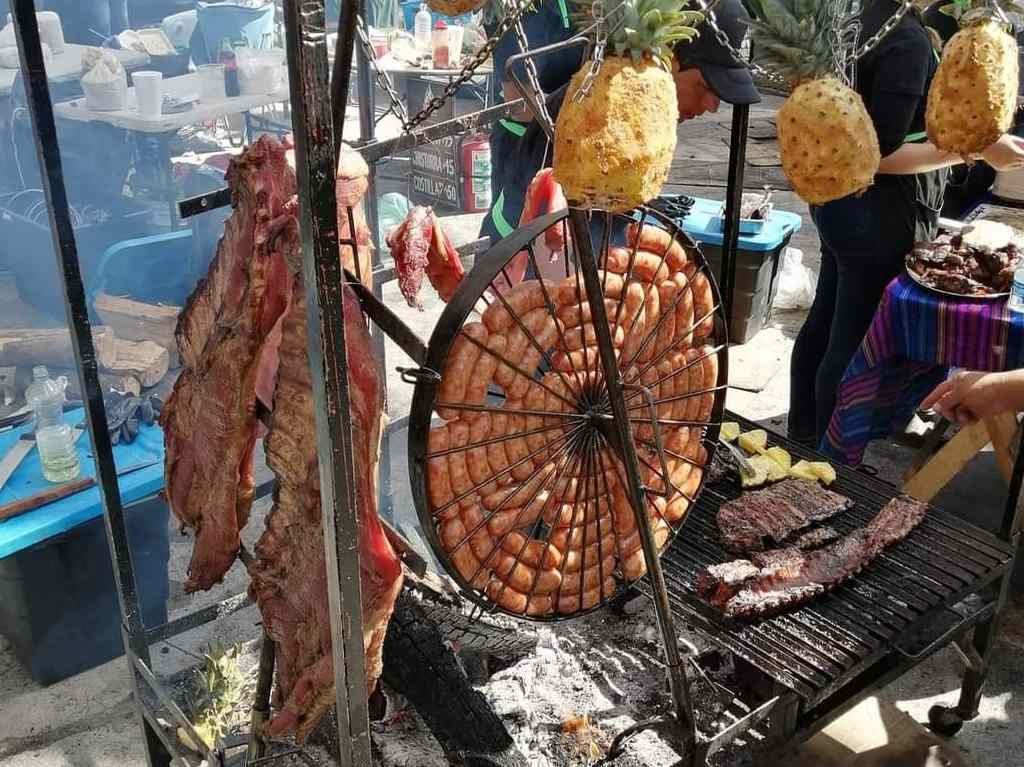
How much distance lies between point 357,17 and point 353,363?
27.8 inches

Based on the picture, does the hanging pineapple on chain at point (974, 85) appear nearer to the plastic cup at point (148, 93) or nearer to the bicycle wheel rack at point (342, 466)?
the bicycle wheel rack at point (342, 466)

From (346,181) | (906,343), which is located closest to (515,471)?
(346,181)

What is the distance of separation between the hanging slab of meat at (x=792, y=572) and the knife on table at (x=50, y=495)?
2.43 metres

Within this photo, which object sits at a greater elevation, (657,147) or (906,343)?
(657,147)

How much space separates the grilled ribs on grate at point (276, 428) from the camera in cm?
224

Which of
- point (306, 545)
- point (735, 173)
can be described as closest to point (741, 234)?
point (735, 173)

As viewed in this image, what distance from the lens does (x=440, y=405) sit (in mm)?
2232

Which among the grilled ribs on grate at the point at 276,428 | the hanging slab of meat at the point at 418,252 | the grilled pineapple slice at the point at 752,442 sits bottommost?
the grilled pineapple slice at the point at 752,442

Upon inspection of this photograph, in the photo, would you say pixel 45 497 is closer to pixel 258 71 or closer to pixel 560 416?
pixel 560 416

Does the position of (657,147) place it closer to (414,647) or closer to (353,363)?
(353,363)

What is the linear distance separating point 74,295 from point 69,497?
1.59 meters

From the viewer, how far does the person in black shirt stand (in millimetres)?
4527

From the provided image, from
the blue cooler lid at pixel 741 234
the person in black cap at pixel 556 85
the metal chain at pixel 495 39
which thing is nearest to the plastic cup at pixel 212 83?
the blue cooler lid at pixel 741 234

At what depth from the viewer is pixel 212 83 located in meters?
7.76
